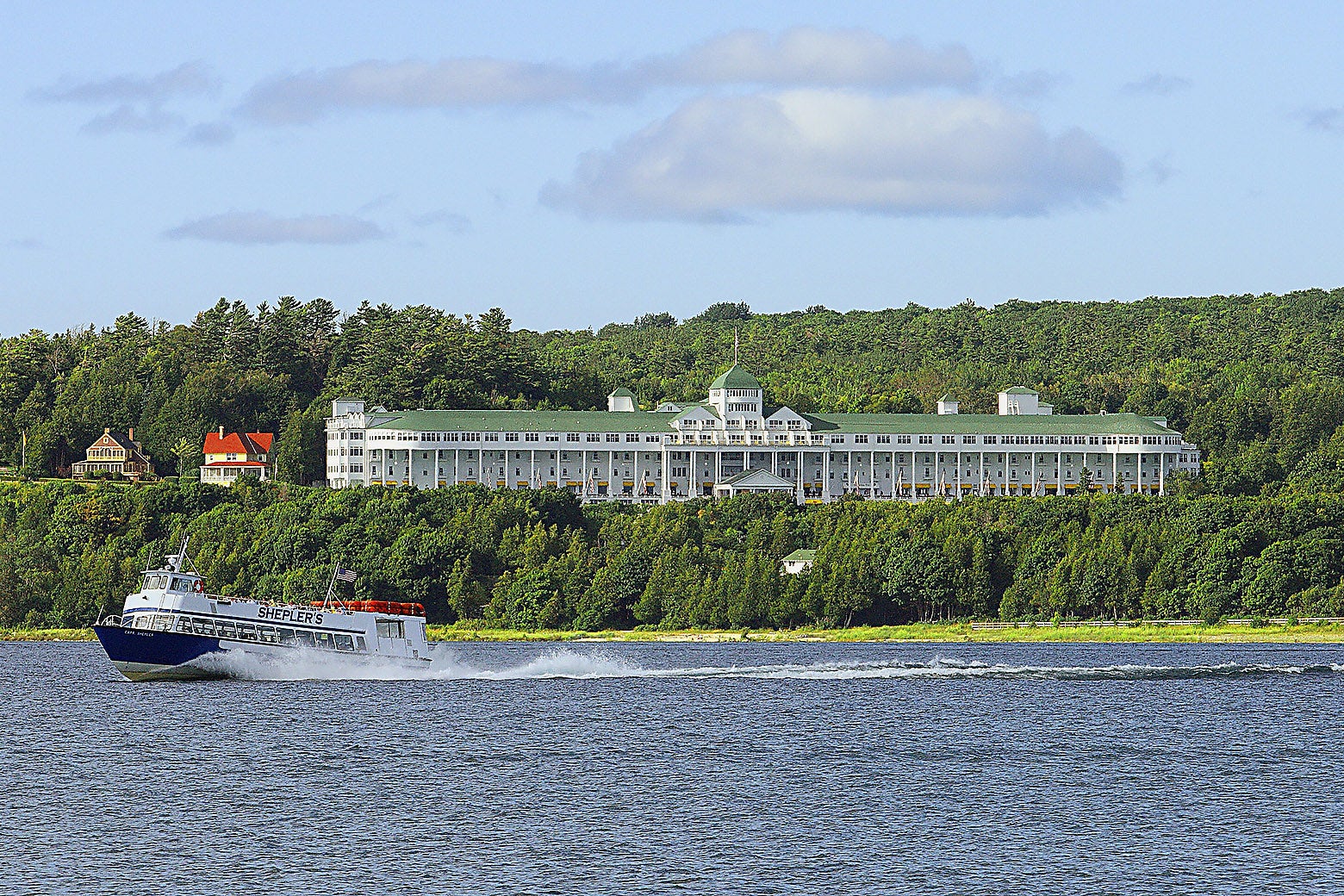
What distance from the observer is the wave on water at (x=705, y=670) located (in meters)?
97.4

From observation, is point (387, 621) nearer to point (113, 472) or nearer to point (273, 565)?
point (273, 565)

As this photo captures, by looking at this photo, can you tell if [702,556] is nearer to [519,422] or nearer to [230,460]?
[519,422]

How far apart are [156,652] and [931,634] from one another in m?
62.9

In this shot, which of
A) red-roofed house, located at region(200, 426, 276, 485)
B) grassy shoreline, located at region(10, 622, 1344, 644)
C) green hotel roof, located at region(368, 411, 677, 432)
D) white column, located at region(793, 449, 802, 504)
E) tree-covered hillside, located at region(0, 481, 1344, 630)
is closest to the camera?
grassy shoreline, located at region(10, 622, 1344, 644)

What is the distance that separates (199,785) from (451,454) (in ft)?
421

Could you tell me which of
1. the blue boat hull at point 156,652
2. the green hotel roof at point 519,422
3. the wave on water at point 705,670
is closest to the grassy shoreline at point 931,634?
the wave on water at point 705,670

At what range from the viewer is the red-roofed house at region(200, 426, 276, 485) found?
193 metres

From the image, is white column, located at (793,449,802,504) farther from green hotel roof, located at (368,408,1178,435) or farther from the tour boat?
the tour boat

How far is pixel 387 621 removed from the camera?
101 metres

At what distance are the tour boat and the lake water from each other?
1.34 m

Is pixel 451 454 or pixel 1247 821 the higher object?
pixel 451 454

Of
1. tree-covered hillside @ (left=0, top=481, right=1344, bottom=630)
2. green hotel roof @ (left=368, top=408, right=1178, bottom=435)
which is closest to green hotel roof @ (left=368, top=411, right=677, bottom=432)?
green hotel roof @ (left=368, top=408, right=1178, bottom=435)

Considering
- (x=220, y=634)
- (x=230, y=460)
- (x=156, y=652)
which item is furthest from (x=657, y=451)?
(x=156, y=652)

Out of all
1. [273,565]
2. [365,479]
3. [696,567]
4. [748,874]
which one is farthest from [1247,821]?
[365,479]
